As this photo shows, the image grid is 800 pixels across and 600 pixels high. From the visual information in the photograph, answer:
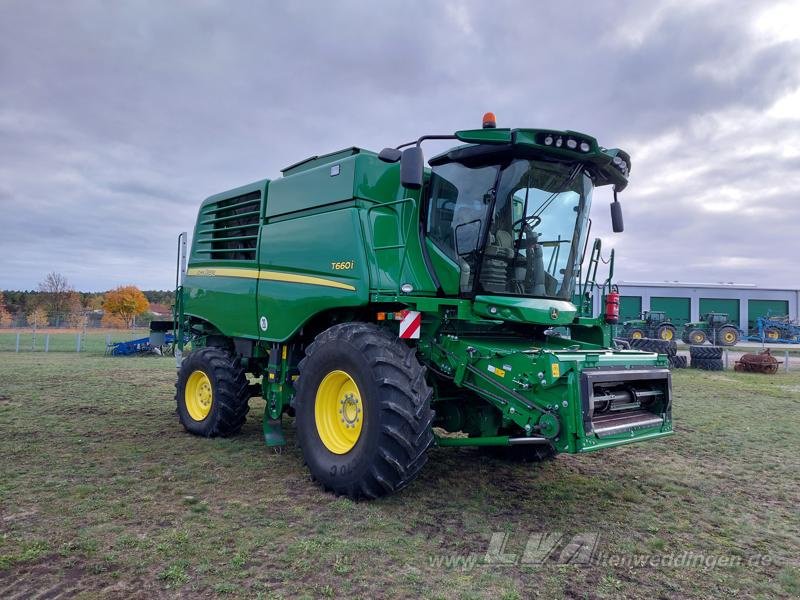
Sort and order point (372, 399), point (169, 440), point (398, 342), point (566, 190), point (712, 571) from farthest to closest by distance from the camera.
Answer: point (169, 440) → point (566, 190) → point (398, 342) → point (372, 399) → point (712, 571)

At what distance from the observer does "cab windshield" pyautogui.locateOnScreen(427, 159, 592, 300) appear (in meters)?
4.80

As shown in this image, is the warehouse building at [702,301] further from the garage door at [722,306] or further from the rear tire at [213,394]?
the rear tire at [213,394]

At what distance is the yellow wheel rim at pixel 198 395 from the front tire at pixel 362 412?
2.47 m

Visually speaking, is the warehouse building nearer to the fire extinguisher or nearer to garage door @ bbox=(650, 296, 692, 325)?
garage door @ bbox=(650, 296, 692, 325)

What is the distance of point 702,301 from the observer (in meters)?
38.5

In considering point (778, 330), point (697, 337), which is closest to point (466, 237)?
point (697, 337)

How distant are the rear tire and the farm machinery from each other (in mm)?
33728

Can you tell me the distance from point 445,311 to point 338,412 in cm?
134

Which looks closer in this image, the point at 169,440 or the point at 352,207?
the point at 352,207

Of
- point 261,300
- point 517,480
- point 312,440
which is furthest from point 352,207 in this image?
point 517,480

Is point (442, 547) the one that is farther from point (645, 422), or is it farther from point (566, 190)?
point (566, 190)

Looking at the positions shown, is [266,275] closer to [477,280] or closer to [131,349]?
[477,280]

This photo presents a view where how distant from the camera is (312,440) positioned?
495 centimetres

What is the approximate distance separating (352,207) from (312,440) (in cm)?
221
